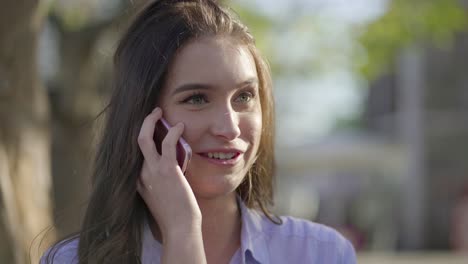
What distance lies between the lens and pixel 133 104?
2480 millimetres

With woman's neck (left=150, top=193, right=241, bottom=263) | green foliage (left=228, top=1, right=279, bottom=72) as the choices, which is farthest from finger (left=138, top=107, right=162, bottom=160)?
green foliage (left=228, top=1, right=279, bottom=72)

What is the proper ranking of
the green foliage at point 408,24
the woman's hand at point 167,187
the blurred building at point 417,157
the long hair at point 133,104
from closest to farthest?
the woman's hand at point 167,187 → the long hair at point 133,104 → the green foliage at point 408,24 → the blurred building at point 417,157

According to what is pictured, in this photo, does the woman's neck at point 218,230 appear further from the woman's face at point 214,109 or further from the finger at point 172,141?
the finger at point 172,141

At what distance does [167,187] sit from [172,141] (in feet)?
0.46

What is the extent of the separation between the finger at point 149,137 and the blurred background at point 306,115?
41 cm

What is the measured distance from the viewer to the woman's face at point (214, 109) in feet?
7.80

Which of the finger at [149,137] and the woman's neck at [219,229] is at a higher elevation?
the finger at [149,137]

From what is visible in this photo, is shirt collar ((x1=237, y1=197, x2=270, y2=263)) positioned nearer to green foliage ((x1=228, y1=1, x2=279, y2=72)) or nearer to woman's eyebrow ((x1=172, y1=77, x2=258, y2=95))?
woman's eyebrow ((x1=172, y1=77, x2=258, y2=95))

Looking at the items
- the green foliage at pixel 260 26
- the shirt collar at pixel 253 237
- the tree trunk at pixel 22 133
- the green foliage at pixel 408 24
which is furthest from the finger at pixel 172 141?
the green foliage at pixel 260 26

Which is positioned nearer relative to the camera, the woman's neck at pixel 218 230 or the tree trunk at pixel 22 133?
the woman's neck at pixel 218 230

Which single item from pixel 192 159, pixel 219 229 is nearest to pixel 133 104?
pixel 192 159

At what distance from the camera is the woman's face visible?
2379 millimetres

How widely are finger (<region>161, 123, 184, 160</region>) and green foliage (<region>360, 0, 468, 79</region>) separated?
6084mm

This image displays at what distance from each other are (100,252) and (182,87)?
563mm
